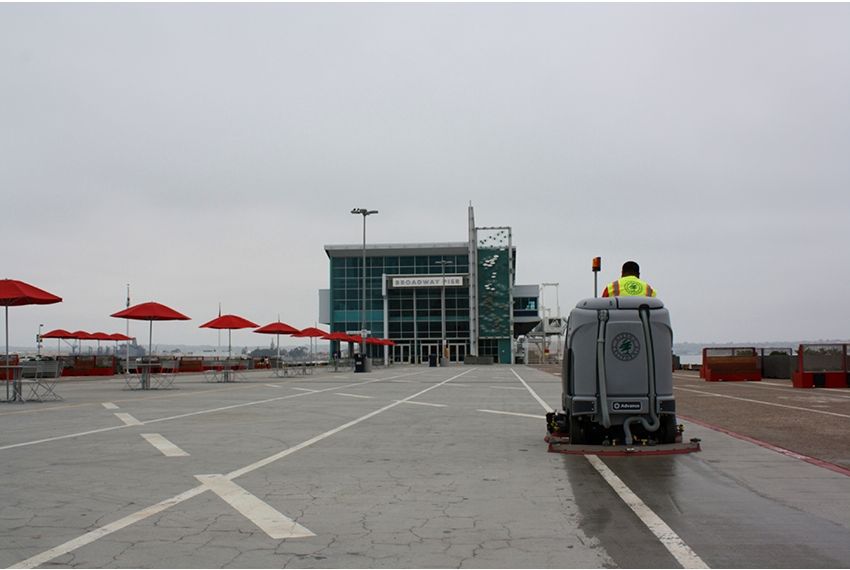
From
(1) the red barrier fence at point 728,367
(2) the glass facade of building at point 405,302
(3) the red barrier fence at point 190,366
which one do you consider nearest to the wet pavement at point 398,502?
(1) the red barrier fence at point 728,367

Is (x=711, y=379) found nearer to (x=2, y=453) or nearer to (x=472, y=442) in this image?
(x=472, y=442)

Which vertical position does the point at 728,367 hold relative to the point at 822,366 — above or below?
below

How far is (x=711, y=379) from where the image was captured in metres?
31.2

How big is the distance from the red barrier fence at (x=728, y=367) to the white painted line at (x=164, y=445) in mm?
25438

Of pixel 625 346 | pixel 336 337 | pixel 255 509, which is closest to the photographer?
pixel 255 509

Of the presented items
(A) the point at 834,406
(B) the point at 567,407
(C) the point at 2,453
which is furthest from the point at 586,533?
(A) the point at 834,406

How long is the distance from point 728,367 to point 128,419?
2525cm

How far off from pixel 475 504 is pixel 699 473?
9.40 feet

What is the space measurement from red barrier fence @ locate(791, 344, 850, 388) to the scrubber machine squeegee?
17.8m

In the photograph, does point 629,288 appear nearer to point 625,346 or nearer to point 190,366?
point 625,346

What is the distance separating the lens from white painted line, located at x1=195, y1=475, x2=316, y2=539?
551 cm

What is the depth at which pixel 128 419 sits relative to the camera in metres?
13.9

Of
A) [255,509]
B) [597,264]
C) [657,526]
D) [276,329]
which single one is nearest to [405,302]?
[276,329]

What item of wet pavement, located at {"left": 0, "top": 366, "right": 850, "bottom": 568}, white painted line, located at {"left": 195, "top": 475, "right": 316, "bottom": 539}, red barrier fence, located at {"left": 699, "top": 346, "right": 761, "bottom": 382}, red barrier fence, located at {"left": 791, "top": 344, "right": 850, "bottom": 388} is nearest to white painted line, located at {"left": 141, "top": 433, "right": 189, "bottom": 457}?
wet pavement, located at {"left": 0, "top": 366, "right": 850, "bottom": 568}
